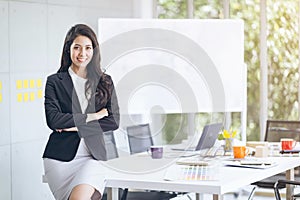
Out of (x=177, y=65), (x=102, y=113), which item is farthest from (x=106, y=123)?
(x=177, y=65)

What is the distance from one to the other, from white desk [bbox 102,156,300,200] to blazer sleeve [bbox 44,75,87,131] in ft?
1.42

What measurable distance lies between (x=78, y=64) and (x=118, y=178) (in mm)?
1183

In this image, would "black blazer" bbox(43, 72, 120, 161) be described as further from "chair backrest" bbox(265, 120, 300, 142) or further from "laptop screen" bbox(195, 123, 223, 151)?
"chair backrest" bbox(265, 120, 300, 142)

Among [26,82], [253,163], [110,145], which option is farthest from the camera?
[26,82]

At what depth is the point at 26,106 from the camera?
5887 mm

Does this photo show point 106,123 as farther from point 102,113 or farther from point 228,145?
point 228,145

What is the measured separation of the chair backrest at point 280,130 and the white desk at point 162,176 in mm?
1303

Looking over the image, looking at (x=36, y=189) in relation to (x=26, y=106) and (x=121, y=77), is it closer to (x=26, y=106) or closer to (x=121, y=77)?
(x=26, y=106)

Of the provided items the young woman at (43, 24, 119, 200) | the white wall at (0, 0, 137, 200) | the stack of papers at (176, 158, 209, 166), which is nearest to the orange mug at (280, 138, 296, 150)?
the stack of papers at (176, 158, 209, 166)

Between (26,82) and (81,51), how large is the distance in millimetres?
1044

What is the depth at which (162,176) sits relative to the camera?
4199mm

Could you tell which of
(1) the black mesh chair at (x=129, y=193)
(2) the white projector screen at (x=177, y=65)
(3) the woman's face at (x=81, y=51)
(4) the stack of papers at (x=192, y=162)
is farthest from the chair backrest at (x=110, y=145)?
(2) the white projector screen at (x=177, y=65)

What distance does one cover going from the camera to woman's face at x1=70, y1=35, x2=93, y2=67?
5.01 m

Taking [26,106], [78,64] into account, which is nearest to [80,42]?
[78,64]
